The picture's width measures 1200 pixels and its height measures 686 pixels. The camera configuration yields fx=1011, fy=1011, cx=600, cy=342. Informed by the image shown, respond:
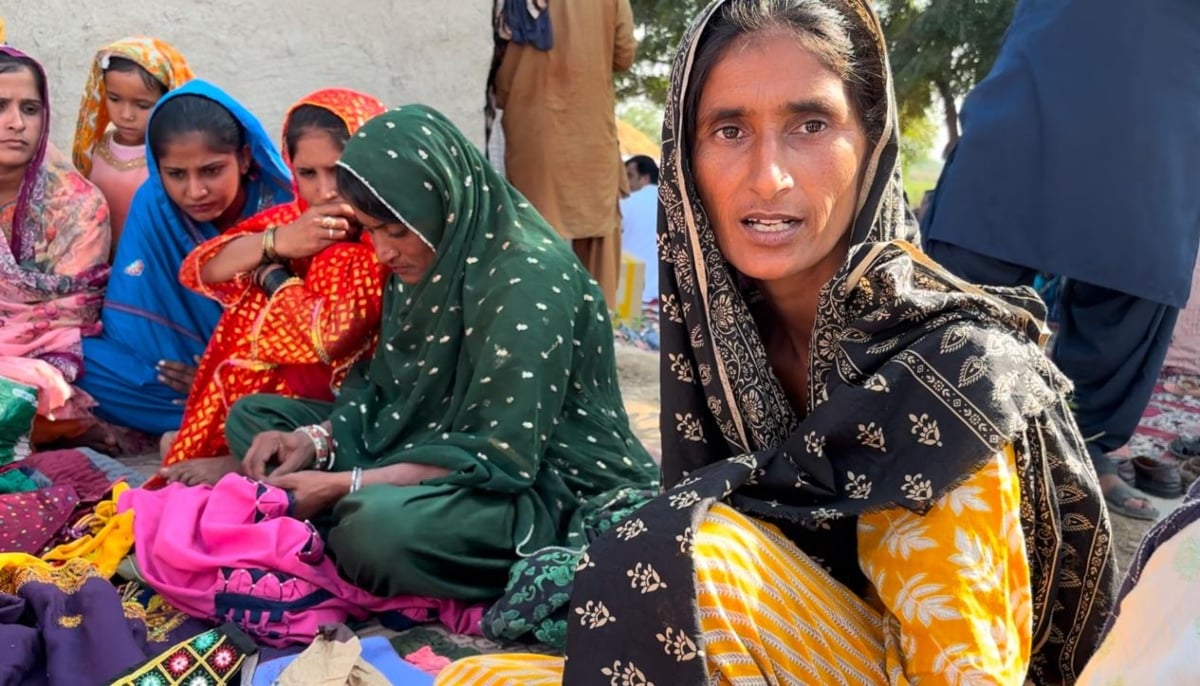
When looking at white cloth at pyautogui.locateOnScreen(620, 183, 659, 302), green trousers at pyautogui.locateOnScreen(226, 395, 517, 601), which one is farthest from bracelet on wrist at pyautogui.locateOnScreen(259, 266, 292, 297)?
white cloth at pyautogui.locateOnScreen(620, 183, 659, 302)

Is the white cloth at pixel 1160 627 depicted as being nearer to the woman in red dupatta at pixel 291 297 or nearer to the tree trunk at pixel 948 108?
the woman in red dupatta at pixel 291 297

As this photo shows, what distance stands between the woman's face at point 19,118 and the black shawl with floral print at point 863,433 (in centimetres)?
287

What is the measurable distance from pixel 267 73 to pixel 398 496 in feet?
10.0

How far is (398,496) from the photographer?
2.32m

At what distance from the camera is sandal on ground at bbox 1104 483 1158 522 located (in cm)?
320

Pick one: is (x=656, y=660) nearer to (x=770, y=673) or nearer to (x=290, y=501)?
(x=770, y=673)

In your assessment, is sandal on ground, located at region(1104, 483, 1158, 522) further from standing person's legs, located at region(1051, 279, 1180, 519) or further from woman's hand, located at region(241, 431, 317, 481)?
woman's hand, located at region(241, 431, 317, 481)

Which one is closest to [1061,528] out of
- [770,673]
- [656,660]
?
[770,673]

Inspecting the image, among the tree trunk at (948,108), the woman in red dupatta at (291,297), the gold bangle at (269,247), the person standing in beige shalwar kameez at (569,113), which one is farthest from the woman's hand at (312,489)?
the tree trunk at (948,108)

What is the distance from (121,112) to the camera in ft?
12.9

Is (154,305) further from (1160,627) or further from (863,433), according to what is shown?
(1160,627)

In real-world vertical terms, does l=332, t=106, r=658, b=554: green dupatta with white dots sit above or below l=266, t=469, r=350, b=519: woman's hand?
above

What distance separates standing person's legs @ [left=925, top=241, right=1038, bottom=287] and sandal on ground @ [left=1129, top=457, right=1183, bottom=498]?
88 centimetres

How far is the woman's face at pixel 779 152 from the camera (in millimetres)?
1464
